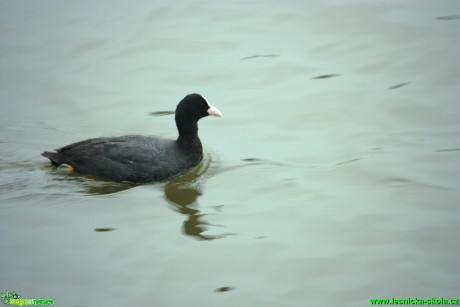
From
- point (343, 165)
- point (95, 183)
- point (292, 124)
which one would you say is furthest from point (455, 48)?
point (95, 183)

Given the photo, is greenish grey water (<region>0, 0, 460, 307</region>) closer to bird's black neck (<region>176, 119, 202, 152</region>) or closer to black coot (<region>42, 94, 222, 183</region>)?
black coot (<region>42, 94, 222, 183</region>)

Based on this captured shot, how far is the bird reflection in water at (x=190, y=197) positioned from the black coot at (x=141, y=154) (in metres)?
0.12

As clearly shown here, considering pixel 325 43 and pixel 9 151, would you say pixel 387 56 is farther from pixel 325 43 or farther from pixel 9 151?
pixel 9 151

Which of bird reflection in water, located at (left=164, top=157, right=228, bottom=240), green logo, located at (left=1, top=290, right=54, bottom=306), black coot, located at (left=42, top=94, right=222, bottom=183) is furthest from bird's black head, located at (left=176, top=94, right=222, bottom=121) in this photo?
green logo, located at (left=1, top=290, right=54, bottom=306)

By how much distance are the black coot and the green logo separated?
8.36 ft

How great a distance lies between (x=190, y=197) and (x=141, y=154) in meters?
0.89

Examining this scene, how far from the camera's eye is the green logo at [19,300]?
540cm

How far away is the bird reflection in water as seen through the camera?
6582 millimetres

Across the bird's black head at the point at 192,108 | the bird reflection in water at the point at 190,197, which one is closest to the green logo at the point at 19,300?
the bird reflection in water at the point at 190,197

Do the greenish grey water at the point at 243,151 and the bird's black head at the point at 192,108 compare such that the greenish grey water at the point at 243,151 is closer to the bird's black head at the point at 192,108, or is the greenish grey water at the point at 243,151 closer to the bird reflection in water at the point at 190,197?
the bird reflection in water at the point at 190,197

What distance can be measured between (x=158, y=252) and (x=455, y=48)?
6.54 meters

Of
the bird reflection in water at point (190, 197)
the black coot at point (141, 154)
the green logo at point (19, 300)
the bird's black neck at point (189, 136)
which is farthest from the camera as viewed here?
the bird's black neck at point (189, 136)

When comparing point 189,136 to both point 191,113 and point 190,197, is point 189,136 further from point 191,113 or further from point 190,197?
point 190,197

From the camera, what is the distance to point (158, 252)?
20.1ft
